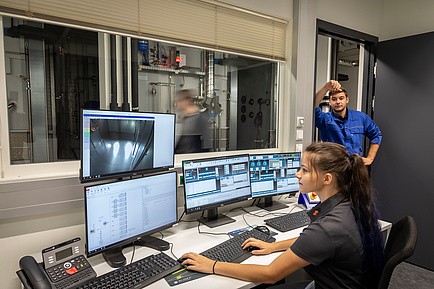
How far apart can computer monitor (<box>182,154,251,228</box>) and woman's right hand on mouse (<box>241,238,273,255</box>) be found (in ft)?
1.14

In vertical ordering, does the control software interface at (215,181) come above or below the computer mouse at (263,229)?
above

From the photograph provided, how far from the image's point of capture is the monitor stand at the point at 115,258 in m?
1.29

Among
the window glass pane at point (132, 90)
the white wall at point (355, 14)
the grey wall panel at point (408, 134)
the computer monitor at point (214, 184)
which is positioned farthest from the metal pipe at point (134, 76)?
the grey wall panel at point (408, 134)

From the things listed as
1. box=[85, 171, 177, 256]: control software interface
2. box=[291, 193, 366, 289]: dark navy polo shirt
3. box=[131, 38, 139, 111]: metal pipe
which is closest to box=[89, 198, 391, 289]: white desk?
box=[85, 171, 177, 256]: control software interface

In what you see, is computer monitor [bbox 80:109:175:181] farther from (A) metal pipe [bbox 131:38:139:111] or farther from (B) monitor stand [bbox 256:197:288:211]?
(B) monitor stand [bbox 256:197:288:211]

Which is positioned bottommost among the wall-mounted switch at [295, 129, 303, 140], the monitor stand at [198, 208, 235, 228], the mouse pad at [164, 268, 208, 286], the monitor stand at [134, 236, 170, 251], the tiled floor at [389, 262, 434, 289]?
the tiled floor at [389, 262, 434, 289]

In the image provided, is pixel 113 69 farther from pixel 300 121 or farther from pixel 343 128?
pixel 343 128

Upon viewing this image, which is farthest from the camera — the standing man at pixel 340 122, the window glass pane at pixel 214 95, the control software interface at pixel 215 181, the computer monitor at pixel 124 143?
the standing man at pixel 340 122

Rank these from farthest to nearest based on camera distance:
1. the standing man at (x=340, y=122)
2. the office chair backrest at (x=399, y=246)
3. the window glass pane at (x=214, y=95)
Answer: the standing man at (x=340, y=122)
the window glass pane at (x=214, y=95)
the office chair backrest at (x=399, y=246)

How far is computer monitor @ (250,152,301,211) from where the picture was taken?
203cm

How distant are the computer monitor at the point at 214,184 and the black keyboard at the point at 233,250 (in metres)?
0.27

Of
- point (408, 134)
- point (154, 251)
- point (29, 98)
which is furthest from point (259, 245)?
point (408, 134)

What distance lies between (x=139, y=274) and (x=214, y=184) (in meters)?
0.74

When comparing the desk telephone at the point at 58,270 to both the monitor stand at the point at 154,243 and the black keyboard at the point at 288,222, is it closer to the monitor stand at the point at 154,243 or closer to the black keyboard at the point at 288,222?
the monitor stand at the point at 154,243
